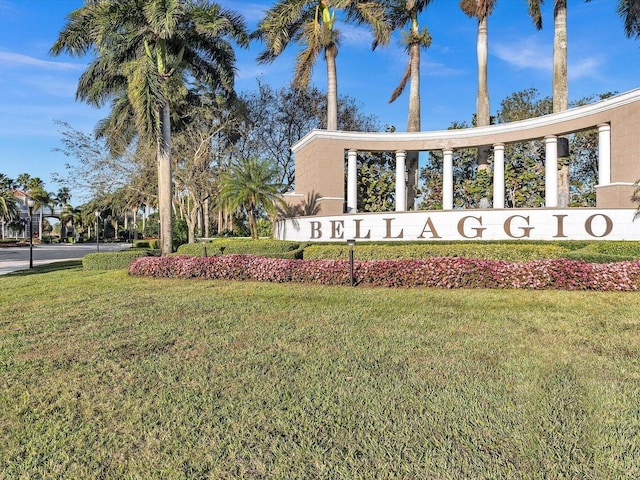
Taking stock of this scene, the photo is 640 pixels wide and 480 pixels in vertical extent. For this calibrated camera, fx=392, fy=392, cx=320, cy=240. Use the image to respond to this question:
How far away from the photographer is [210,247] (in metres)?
14.3

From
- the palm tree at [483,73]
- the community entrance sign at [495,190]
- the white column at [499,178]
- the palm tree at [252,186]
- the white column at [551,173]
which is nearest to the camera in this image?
the community entrance sign at [495,190]

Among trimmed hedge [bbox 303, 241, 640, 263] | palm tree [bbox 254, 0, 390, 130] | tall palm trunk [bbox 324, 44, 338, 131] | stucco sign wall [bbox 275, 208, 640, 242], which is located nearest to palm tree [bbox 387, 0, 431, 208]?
palm tree [bbox 254, 0, 390, 130]

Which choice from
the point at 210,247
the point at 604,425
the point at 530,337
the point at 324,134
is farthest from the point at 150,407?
the point at 324,134

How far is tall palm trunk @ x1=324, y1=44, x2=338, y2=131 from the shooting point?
18.5 metres

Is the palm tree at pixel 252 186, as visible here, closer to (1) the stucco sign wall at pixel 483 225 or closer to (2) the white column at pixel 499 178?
(1) the stucco sign wall at pixel 483 225

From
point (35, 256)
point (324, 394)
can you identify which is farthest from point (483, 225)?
point (35, 256)

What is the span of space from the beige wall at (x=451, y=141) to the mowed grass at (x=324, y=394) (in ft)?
32.7

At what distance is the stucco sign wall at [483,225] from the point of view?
11086mm

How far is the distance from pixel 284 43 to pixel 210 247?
10.8 metres

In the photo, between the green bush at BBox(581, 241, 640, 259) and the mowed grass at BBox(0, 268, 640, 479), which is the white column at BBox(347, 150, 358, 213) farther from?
the mowed grass at BBox(0, 268, 640, 479)

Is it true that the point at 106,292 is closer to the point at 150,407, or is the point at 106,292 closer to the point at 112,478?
the point at 150,407

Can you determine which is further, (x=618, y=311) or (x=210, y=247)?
(x=210, y=247)

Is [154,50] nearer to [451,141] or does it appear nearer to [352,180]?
[352,180]

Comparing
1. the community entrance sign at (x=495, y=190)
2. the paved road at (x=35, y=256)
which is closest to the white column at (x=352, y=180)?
the community entrance sign at (x=495, y=190)
